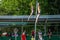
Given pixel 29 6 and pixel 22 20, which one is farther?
pixel 29 6

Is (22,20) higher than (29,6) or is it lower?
higher

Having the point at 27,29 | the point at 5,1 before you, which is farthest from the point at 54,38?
the point at 5,1

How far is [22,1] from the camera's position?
40.2 m

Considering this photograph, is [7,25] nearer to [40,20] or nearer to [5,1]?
[40,20]

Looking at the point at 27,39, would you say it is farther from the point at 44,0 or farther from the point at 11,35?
the point at 44,0

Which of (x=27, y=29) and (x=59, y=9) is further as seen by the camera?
(x=59, y=9)

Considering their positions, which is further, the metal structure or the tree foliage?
the tree foliage

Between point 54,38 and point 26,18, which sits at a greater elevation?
point 26,18

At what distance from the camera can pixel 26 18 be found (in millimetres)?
28000

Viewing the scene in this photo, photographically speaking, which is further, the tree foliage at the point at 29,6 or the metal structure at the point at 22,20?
the tree foliage at the point at 29,6

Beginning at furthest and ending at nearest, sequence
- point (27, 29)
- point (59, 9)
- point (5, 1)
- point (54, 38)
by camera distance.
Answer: point (5, 1), point (59, 9), point (27, 29), point (54, 38)

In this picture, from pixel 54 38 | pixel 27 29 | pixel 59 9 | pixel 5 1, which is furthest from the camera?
pixel 5 1

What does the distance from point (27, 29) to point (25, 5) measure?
9150 millimetres

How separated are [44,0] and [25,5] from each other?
9.88 ft
